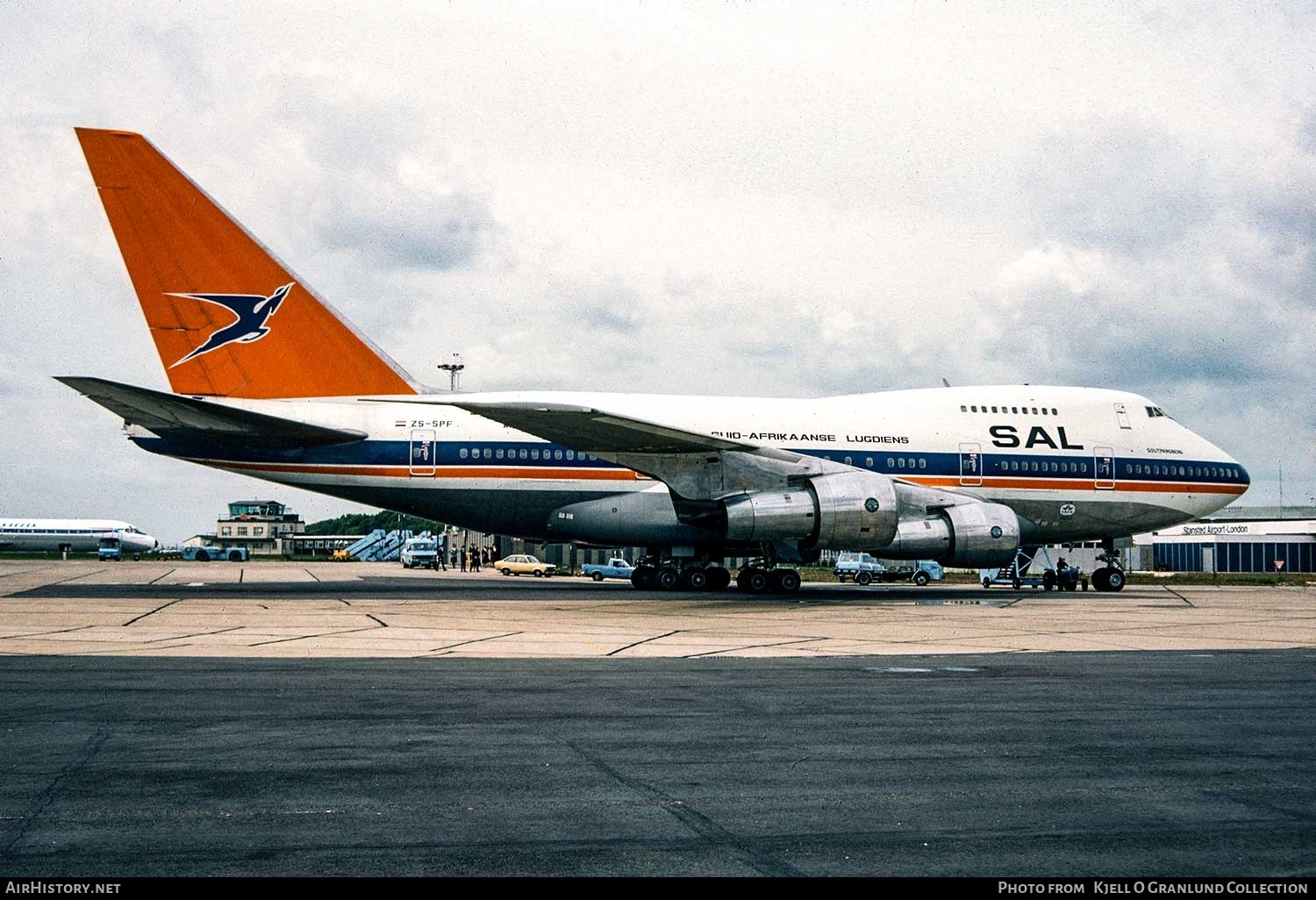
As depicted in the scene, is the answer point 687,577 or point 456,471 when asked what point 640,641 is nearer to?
point 456,471

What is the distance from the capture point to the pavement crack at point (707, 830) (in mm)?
4355

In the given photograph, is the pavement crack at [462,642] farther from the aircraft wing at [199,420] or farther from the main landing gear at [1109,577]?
the main landing gear at [1109,577]

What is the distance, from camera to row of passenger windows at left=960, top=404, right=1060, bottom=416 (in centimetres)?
3064

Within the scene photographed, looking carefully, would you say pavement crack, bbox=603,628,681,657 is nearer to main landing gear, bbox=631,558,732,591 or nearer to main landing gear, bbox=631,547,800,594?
main landing gear, bbox=631,547,800,594

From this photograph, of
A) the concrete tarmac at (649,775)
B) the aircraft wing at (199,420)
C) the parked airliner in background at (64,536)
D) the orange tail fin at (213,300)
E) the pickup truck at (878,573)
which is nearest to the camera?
the concrete tarmac at (649,775)

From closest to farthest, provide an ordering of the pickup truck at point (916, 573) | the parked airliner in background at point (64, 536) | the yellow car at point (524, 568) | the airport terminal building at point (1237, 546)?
1. the pickup truck at point (916, 573)
2. the yellow car at point (524, 568)
3. the airport terminal building at point (1237, 546)
4. the parked airliner in background at point (64, 536)

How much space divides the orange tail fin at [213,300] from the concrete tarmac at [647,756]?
39.3 ft

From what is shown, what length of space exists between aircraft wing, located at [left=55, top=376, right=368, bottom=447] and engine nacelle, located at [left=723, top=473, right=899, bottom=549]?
9900 millimetres

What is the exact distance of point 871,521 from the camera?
25156 millimetres

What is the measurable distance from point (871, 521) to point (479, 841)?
69.8 feet

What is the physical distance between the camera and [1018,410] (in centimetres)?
3080

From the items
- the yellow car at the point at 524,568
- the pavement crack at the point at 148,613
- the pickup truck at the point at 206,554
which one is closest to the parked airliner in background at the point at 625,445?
the pavement crack at the point at 148,613

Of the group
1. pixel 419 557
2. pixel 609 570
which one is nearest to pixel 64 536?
pixel 419 557
